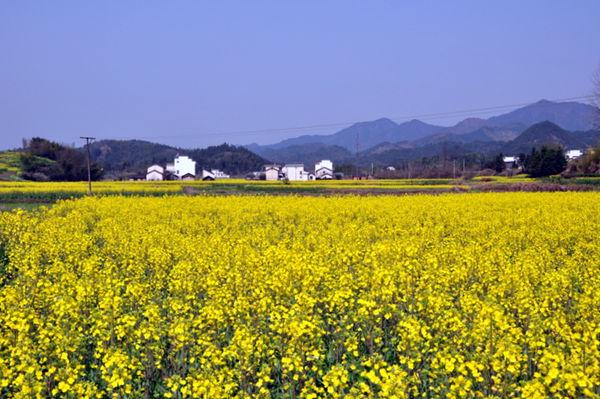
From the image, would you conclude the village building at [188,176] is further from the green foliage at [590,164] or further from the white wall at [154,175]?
the green foliage at [590,164]

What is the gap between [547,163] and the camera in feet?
275

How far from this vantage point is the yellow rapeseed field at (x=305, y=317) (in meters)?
5.73

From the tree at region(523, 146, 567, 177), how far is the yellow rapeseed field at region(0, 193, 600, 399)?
7083cm

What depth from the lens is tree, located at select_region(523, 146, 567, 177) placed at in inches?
3290

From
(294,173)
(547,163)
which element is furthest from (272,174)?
(547,163)

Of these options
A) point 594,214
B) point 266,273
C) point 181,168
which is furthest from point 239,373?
point 181,168

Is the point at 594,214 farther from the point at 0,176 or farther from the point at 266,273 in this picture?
the point at 0,176

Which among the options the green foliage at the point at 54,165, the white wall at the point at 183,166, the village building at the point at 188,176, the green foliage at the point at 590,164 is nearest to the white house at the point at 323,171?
the village building at the point at 188,176

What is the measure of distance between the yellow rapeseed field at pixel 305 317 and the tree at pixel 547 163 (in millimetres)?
70827

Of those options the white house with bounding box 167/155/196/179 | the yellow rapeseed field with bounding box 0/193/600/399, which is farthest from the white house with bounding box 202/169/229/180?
the yellow rapeseed field with bounding box 0/193/600/399

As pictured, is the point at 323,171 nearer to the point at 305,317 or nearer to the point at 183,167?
the point at 183,167

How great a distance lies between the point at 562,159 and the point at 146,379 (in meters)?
92.2

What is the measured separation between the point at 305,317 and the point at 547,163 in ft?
287

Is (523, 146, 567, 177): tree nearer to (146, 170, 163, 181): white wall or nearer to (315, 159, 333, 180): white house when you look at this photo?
(315, 159, 333, 180): white house
